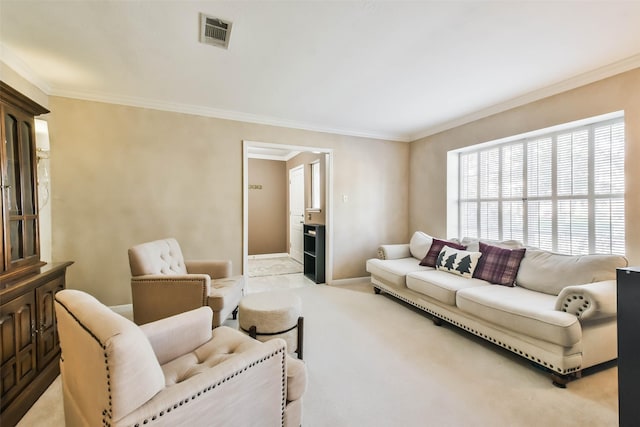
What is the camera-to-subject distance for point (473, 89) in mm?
2934

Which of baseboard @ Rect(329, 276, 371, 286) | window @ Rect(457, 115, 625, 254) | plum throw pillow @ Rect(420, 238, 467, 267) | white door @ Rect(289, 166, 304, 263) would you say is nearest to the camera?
window @ Rect(457, 115, 625, 254)

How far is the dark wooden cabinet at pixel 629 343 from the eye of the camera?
108 centimetres

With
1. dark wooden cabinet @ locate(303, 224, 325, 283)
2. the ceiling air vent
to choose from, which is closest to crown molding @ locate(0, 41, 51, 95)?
the ceiling air vent

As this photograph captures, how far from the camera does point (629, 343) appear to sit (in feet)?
3.65

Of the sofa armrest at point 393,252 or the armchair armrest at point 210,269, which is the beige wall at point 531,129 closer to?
the sofa armrest at point 393,252

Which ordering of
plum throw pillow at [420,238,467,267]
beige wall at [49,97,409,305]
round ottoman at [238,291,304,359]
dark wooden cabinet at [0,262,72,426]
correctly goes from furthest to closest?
1. plum throw pillow at [420,238,467,267]
2. beige wall at [49,97,409,305]
3. round ottoman at [238,291,304,359]
4. dark wooden cabinet at [0,262,72,426]

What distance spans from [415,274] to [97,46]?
367cm

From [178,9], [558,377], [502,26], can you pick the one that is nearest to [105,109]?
[178,9]

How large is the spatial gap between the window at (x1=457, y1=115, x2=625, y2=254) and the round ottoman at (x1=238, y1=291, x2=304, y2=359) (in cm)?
300

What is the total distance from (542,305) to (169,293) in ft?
10.1

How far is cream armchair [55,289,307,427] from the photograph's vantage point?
2.72ft

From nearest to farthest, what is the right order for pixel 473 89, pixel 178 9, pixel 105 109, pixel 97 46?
pixel 178 9 → pixel 97 46 → pixel 473 89 → pixel 105 109

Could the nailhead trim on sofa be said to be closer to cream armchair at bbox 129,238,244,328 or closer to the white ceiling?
cream armchair at bbox 129,238,244,328

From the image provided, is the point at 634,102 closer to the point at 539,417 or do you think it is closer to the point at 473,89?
the point at 473,89
